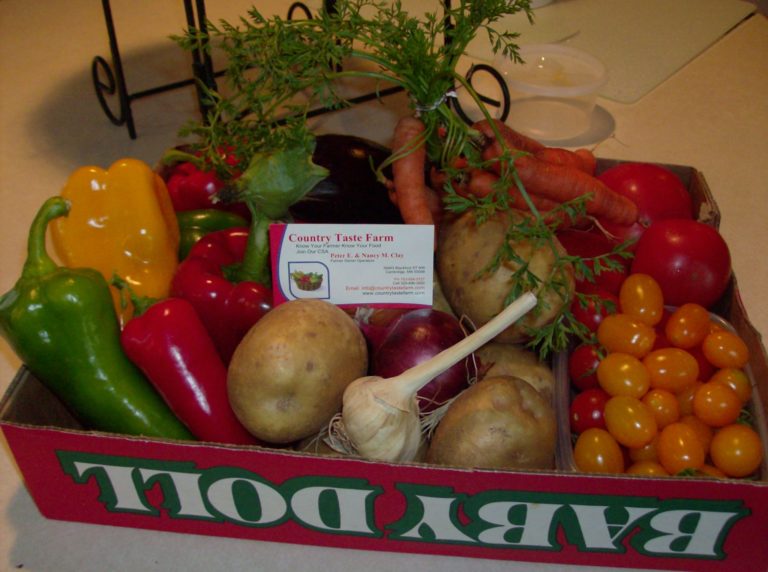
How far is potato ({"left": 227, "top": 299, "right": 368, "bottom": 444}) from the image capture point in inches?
27.9

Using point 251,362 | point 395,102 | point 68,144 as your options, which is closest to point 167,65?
point 68,144

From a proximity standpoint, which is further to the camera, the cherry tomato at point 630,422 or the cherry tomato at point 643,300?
the cherry tomato at point 643,300

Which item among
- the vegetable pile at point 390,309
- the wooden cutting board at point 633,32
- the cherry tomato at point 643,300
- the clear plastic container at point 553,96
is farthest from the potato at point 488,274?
the wooden cutting board at point 633,32

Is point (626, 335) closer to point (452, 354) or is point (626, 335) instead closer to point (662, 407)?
point (662, 407)

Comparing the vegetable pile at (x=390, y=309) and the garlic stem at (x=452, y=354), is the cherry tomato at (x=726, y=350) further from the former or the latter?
the garlic stem at (x=452, y=354)

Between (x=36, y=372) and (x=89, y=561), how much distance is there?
0.21 metres

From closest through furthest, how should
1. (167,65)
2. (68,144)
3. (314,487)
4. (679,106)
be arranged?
(314,487), (68,144), (679,106), (167,65)

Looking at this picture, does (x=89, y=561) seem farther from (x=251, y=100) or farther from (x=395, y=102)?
(x=395, y=102)

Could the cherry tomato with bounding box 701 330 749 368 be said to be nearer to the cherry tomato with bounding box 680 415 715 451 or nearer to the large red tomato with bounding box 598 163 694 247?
the cherry tomato with bounding box 680 415 715 451

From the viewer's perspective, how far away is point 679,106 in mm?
1610

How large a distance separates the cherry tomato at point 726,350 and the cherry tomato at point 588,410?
4.9 inches

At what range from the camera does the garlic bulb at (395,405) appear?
0.67 m

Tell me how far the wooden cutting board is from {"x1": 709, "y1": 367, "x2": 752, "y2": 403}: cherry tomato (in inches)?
37.6

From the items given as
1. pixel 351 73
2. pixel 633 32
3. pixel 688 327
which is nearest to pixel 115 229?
pixel 351 73
